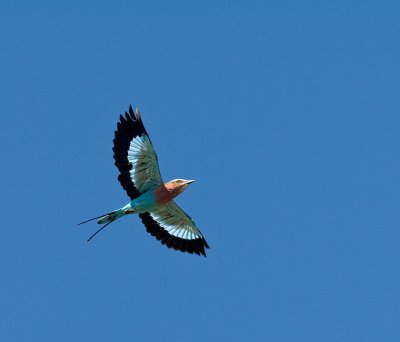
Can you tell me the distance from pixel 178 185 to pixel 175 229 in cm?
237

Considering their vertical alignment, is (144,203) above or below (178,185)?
below

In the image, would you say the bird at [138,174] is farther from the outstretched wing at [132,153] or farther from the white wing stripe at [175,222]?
the white wing stripe at [175,222]

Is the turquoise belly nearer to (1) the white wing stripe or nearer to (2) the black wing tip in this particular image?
(1) the white wing stripe

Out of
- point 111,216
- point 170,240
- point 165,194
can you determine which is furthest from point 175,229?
point 111,216

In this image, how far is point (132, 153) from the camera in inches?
Result: 847

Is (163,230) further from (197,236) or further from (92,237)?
(92,237)

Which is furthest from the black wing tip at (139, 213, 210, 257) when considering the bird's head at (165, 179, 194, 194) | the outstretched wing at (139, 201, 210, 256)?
the bird's head at (165, 179, 194, 194)

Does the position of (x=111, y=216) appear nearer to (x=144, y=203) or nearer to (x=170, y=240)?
(x=144, y=203)

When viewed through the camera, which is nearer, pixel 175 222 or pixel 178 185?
pixel 178 185

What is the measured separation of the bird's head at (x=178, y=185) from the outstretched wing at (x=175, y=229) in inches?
60.1

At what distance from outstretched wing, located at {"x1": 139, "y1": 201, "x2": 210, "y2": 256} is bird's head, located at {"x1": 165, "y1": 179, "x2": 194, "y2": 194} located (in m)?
1.53

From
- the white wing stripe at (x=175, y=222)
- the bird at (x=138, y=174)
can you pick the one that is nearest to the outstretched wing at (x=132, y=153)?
the bird at (x=138, y=174)

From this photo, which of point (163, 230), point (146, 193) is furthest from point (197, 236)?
point (146, 193)

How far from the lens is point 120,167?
21.5m
